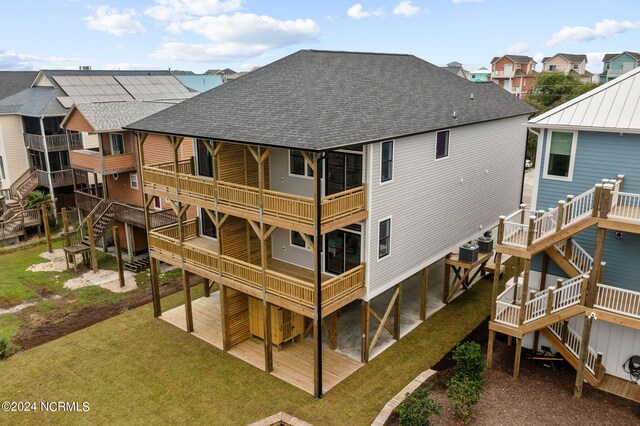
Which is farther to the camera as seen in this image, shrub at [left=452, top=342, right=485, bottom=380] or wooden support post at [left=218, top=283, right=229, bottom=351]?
wooden support post at [left=218, top=283, right=229, bottom=351]

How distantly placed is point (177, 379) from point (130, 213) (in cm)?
1321

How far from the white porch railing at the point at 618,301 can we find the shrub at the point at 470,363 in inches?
155

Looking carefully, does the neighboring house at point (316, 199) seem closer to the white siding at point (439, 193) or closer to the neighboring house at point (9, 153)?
the white siding at point (439, 193)

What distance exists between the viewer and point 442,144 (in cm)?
1955

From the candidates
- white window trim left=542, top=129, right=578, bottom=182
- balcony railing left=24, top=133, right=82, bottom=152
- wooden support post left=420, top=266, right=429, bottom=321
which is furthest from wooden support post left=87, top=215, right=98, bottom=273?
white window trim left=542, top=129, right=578, bottom=182

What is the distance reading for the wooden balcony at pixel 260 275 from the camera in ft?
50.9

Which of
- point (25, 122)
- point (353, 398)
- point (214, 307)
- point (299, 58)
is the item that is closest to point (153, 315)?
point (214, 307)

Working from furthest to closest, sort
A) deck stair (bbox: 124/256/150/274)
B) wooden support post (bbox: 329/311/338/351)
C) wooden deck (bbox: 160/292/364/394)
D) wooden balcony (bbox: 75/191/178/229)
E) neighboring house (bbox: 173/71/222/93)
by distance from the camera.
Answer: neighboring house (bbox: 173/71/222/93) → deck stair (bbox: 124/256/150/274) → wooden balcony (bbox: 75/191/178/229) → wooden support post (bbox: 329/311/338/351) → wooden deck (bbox: 160/292/364/394)

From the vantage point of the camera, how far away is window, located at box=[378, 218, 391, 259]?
55.6 ft

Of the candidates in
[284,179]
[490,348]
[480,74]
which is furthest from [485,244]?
[480,74]

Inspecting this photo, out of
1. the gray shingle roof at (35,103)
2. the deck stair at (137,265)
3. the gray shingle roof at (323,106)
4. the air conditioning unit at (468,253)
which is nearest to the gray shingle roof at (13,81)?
the gray shingle roof at (35,103)

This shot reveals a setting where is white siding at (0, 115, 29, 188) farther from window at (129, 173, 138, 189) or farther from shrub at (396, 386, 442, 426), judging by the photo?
shrub at (396, 386, 442, 426)

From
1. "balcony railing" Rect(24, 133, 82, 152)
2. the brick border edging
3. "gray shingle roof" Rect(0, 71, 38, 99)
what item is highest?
"gray shingle roof" Rect(0, 71, 38, 99)

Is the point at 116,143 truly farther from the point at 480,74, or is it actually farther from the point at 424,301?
the point at 480,74
